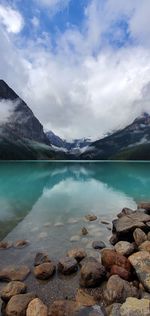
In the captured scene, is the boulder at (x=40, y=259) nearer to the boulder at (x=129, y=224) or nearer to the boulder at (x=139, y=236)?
the boulder at (x=129, y=224)

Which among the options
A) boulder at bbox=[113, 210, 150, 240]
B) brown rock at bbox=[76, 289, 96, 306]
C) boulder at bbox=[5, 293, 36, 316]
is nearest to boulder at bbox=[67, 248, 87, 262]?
boulder at bbox=[113, 210, 150, 240]

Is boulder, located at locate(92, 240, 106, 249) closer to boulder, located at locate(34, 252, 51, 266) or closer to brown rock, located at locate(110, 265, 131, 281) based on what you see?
boulder, located at locate(34, 252, 51, 266)

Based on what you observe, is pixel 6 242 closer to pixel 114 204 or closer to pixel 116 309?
pixel 116 309

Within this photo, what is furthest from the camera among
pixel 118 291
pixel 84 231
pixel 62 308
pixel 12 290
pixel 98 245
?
pixel 84 231

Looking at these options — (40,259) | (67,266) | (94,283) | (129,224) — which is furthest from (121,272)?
(129,224)

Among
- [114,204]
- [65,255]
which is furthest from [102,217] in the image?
[65,255]

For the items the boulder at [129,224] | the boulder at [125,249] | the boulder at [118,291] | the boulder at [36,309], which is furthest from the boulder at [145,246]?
the boulder at [36,309]

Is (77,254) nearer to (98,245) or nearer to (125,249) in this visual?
(98,245)
